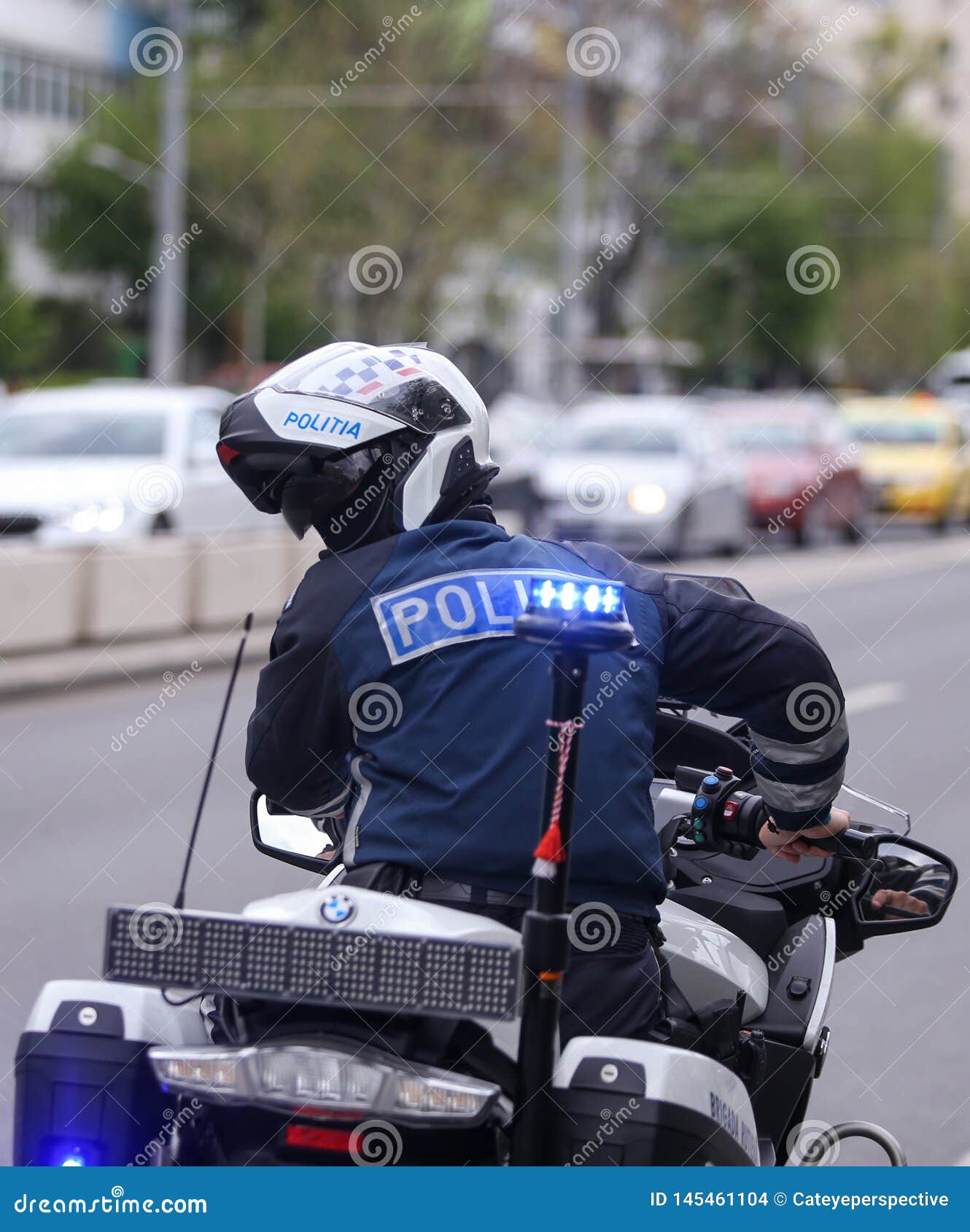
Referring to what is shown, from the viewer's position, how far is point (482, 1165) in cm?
230

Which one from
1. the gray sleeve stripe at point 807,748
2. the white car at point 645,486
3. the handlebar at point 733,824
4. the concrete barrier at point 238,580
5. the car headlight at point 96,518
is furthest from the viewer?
the white car at point 645,486

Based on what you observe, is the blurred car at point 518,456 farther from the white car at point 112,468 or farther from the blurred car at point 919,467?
the blurred car at point 919,467

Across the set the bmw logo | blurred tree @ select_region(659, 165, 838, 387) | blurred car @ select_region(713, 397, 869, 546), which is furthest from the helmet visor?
blurred tree @ select_region(659, 165, 838, 387)

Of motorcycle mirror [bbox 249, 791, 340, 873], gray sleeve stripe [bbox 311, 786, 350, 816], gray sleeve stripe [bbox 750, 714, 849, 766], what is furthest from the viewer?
motorcycle mirror [bbox 249, 791, 340, 873]

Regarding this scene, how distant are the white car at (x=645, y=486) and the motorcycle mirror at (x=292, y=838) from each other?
53.8 ft

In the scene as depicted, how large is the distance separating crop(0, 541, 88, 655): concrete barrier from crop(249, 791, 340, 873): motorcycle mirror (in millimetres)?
9558

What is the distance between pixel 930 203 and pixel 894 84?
4.96 metres

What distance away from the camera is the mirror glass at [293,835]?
10.2ft

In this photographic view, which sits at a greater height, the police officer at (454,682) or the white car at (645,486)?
the police officer at (454,682)

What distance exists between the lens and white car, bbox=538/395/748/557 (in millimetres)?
20234

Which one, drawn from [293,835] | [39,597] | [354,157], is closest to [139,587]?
[39,597]

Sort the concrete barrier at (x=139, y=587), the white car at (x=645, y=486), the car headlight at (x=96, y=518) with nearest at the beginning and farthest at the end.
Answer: the concrete barrier at (x=139, y=587) → the car headlight at (x=96, y=518) → the white car at (x=645, y=486)

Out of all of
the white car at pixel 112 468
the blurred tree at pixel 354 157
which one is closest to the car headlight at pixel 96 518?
the white car at pixel 112 468

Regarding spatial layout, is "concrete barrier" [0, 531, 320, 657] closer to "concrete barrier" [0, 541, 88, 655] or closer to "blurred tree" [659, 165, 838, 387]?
"concrete barrier" [0, 541, 88, 655]
